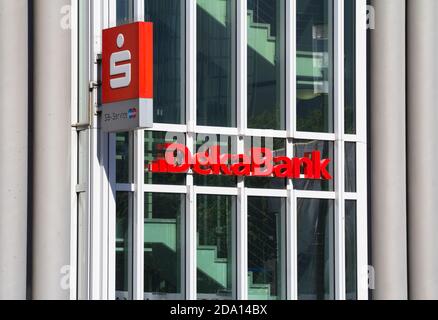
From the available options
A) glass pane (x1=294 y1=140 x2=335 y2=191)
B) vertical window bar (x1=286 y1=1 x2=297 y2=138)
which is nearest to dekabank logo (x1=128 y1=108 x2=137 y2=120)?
vertical window bar (x1=286 y1=1 x2=297 y2=138)

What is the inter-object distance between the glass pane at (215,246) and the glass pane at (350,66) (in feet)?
8.53

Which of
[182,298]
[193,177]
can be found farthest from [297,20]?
[182,298]

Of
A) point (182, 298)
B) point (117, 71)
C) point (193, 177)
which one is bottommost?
point (182, 298)

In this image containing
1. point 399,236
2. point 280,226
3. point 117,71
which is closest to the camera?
point 117,71

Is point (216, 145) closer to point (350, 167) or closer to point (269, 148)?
point (269, 148)

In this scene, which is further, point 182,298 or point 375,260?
point 375,260

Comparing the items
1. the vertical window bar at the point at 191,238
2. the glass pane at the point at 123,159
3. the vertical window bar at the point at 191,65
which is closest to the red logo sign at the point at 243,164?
the vertical window bar at the point at 191,238

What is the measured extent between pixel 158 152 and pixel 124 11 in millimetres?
2154

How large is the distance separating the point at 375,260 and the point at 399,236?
1.91 feet

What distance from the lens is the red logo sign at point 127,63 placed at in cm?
1720

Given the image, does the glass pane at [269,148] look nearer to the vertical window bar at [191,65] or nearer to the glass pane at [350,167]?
the vertical window bar at [191,65]

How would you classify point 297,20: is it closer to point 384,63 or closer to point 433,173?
point 384,63

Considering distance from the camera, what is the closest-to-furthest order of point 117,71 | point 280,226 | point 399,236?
1. point 117,71
2. point 280,226
3. point 399,236

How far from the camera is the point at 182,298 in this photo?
1842cm
